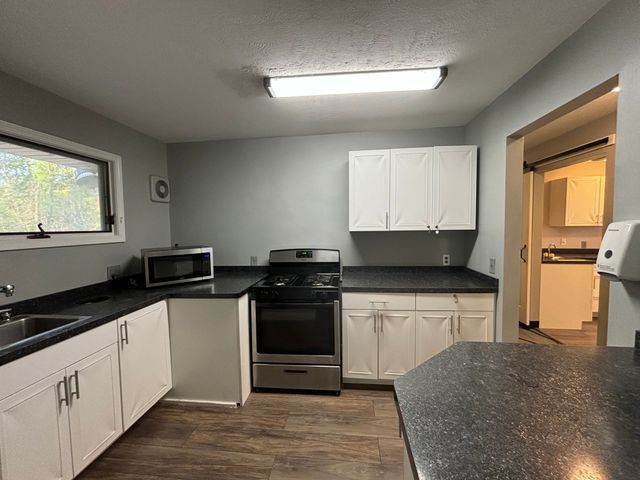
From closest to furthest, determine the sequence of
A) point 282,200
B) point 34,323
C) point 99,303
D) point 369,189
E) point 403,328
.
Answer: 1. point 34,323
2. point 99,303
3. point 403,328
4. point 369,189
5. point 282,200

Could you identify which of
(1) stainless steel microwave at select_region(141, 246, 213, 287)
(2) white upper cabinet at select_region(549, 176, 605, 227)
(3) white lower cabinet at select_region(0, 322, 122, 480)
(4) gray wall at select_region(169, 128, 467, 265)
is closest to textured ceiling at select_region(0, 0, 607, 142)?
(4) gray wall at select_region(169, 128, 467, 265)

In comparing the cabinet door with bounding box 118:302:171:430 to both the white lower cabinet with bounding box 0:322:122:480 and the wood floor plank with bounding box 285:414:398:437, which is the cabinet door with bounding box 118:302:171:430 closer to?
the white lower cabinet with bounding box 0:322:122:480

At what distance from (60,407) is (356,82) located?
8.06 ft

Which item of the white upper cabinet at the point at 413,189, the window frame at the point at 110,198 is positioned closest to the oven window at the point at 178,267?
the window frame at the point at 110,198

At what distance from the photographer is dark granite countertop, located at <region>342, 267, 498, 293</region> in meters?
2.29

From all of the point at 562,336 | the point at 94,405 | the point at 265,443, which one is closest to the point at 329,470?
the point at 265,443

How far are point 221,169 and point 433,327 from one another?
8.64 ft

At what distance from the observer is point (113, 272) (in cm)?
240

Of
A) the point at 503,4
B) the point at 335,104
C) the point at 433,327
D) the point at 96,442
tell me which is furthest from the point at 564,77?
the point at 96,442

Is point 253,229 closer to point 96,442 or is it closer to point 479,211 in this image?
point 96,442

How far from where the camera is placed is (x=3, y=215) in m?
1.71

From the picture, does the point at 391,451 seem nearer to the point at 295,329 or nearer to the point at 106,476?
the point at 295,329

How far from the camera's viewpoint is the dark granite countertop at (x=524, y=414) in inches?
21.2

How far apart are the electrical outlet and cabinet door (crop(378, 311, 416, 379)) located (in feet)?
7.51
